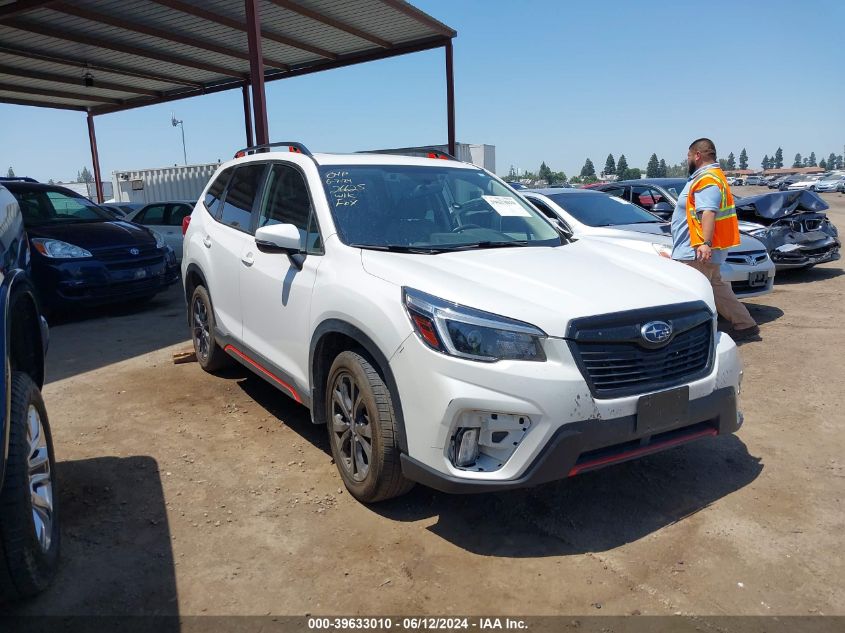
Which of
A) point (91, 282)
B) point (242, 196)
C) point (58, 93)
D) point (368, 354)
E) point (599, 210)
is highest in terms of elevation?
point (58, 93)

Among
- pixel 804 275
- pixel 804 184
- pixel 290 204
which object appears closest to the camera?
pixel 290 204

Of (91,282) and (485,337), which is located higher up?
(485,337)

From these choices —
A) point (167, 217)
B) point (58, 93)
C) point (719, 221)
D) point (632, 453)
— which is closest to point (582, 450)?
point (632, 453)

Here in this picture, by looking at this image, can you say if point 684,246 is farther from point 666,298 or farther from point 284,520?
point 284,520

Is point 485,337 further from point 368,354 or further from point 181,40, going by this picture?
point 181,40

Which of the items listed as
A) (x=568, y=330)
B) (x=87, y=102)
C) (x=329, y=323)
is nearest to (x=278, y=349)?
(x=329, y=323)

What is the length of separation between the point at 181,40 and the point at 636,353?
39.1 ft

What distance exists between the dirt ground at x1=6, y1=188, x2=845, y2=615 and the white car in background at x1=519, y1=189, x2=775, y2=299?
2473 millimetres

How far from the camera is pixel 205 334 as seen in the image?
18.1 feet

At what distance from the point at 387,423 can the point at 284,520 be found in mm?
793

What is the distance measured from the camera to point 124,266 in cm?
796

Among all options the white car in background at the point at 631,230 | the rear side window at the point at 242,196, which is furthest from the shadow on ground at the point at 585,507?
the white car in background at the point at 631,230

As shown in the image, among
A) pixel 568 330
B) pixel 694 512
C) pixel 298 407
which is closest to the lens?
pixel 568 330

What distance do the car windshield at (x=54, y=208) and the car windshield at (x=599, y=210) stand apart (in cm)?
606
